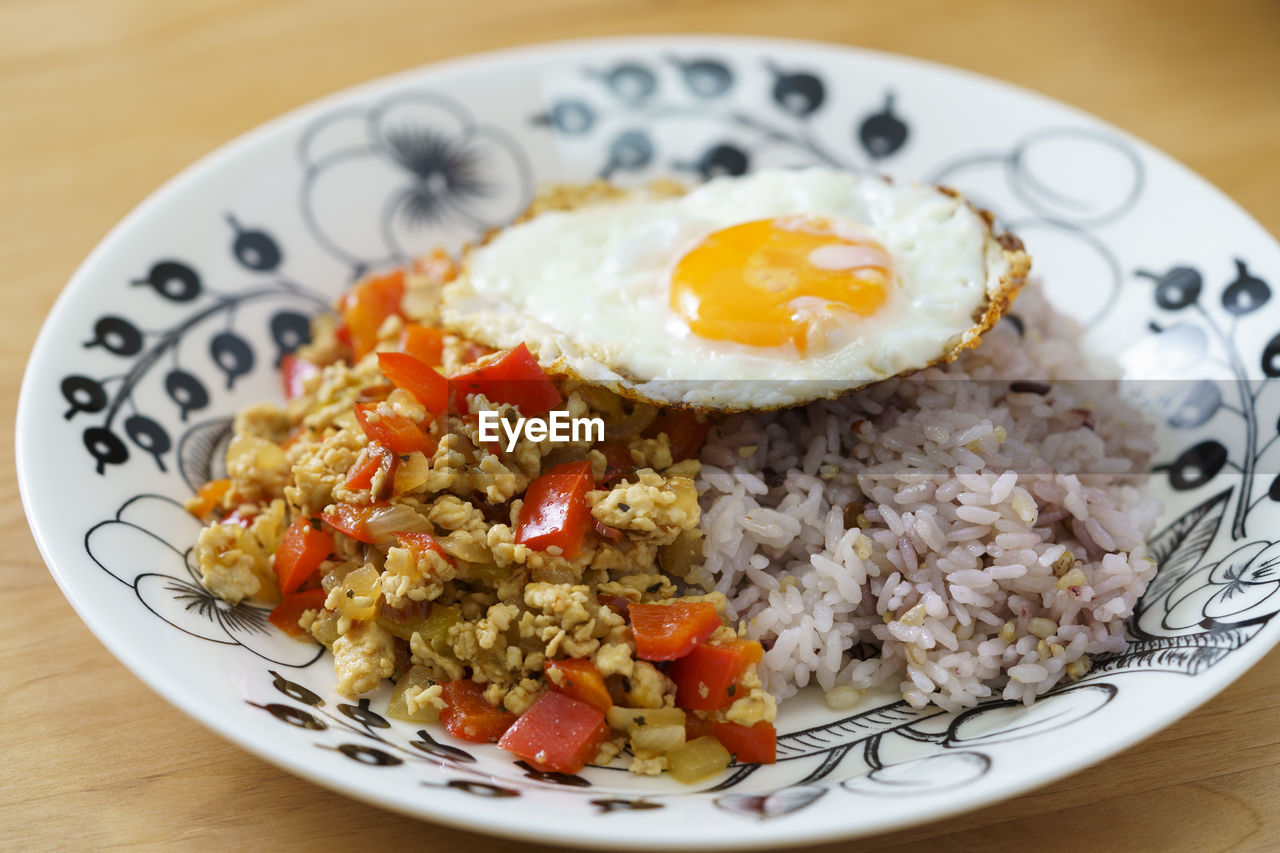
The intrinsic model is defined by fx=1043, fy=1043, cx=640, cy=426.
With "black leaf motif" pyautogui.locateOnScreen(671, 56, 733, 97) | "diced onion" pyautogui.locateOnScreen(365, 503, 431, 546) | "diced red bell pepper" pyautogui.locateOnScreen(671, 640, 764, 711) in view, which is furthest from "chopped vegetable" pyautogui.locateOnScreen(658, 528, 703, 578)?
"black leaf motif" pyautogui.locateOnScreen(671, 56, 733, 97)

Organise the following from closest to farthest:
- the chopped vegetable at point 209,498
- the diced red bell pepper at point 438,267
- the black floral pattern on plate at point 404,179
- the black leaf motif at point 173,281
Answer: the chopped vegetable at point 209,498 → the black leaf motif at point 173,281 → the diced red bell pepper at point 438,267 → the black floral pattern on plate at point 404,179

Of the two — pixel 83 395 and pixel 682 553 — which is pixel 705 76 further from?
pixel 83 395

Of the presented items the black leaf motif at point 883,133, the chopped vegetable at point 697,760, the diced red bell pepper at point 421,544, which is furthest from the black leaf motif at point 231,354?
the black leaf motif at point 883,133

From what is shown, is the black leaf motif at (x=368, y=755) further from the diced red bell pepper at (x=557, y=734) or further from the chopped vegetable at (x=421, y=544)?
the chopped vegetable at (x=421, y=544)

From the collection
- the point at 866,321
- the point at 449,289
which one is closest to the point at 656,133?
the point at 449,289

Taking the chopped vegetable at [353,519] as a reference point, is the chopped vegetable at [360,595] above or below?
below

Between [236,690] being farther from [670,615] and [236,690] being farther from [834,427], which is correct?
[834,427]
